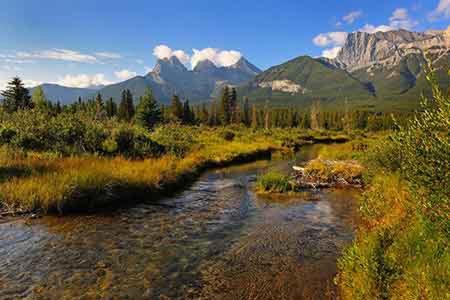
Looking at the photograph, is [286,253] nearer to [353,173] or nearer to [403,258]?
[403,258]

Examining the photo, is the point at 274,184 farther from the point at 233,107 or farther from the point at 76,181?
the point at 233,107

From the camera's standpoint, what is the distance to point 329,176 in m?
22.6

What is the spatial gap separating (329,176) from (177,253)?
15.1 m

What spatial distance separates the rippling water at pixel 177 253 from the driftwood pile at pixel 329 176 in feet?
18.0

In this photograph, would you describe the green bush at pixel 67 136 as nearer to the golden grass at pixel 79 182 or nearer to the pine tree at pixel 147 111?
the golden grass at pixel 79 182

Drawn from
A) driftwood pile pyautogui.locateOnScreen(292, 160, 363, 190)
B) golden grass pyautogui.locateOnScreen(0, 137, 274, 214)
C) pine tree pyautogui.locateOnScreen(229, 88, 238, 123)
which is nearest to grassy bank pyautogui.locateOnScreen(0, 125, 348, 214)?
golden grass pyautogui.locateOnScreen(0, 137, 274, 214)

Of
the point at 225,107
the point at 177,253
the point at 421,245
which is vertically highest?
the point at 225,107

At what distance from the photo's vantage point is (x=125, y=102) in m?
111

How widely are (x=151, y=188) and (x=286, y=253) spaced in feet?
28.9

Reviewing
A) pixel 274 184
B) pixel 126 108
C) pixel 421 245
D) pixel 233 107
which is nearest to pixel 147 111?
pixel 126 108

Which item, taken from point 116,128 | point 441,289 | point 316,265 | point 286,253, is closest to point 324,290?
point 316,265

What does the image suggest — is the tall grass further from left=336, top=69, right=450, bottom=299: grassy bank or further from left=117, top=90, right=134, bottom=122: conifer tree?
left=117, top=90, right=134, bottom=122: conifer tree

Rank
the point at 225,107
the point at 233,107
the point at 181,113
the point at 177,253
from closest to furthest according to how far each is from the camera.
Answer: the point at 177,253 → the point at 181,113 → the point at 225,107 → the point at 233,107

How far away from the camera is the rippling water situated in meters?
7.94
